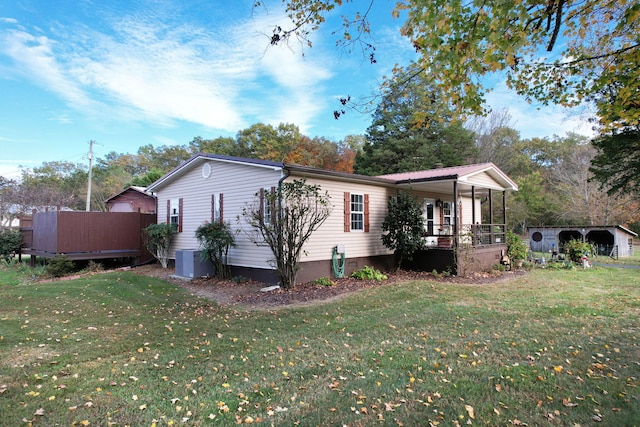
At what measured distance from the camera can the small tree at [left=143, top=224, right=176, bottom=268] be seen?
12.8m

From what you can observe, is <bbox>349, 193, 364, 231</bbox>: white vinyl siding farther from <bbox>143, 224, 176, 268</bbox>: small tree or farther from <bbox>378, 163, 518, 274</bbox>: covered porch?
<bbox>143, 224, 176, 268</bbox>: small tree

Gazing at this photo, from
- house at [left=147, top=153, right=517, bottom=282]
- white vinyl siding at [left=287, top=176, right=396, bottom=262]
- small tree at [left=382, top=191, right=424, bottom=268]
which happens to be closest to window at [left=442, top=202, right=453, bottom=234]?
house at [left=147, top=153, right=517, bottom=282]

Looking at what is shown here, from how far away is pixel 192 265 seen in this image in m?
11.0

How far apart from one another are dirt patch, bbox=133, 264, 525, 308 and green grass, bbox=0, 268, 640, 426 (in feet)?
2.34

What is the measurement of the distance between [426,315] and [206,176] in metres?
8.63

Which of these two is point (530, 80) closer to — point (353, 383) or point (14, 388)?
point (353, 383)

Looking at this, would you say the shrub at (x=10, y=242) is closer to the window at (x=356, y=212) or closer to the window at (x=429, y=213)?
the window at (x=356, y=212)

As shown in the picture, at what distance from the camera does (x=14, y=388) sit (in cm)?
339

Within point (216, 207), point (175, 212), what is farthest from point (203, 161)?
point (175, 212)

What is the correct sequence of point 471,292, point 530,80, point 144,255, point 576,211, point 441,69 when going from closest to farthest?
point 441,69 → point 530,80 → point 471,292 → point 144,255 → point 576,211

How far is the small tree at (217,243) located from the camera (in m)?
10.5

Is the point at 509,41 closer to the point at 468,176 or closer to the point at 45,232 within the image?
the point at 468,176

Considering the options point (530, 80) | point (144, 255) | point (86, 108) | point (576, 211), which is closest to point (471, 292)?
point (530, 80)

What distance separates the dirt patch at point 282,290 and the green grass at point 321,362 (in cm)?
71
